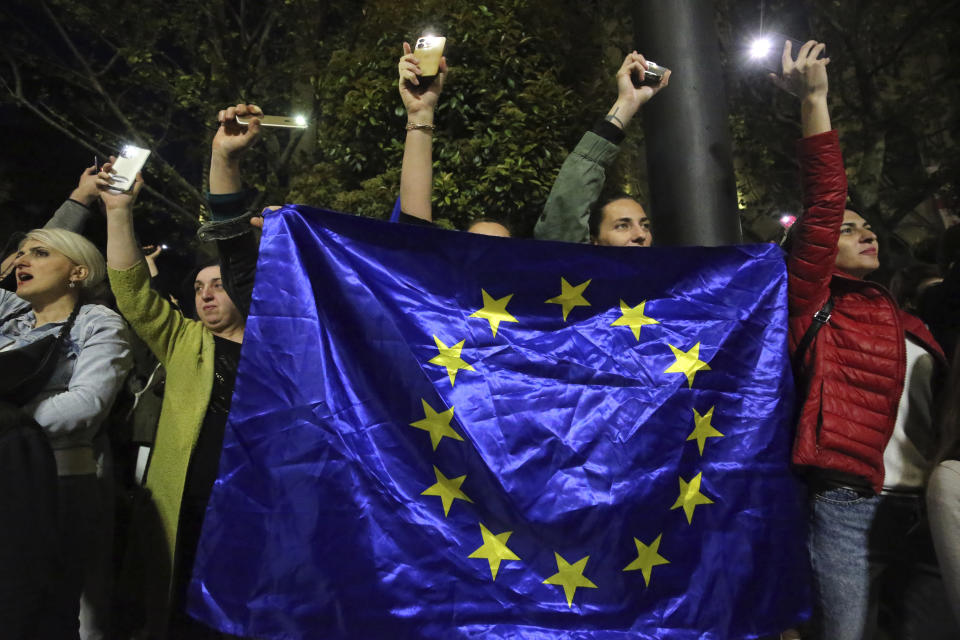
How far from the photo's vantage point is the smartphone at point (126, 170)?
2936mm

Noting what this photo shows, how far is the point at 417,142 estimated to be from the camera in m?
2.90

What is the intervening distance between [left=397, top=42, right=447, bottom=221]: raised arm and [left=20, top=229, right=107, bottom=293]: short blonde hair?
4.93 ft

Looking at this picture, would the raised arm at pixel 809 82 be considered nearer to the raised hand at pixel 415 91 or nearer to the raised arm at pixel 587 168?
the raised arm at pixel 587 168

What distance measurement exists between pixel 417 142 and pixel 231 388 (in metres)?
1.25

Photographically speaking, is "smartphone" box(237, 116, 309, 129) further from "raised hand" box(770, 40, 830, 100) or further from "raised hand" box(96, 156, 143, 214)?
"raised hand" box(770, 40, 830, 100)

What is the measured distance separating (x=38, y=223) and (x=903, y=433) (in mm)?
14981

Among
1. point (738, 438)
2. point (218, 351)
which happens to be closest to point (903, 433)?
point (738, 438)

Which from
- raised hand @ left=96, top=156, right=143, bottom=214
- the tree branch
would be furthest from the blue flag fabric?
the tree branch

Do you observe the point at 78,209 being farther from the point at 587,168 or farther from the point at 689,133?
the point at 689,133

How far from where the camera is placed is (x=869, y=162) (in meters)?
11.1

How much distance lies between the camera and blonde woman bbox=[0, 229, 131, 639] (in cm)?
259

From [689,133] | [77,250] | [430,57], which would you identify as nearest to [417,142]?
[430,57]

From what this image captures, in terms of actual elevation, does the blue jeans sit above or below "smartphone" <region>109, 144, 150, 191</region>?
below

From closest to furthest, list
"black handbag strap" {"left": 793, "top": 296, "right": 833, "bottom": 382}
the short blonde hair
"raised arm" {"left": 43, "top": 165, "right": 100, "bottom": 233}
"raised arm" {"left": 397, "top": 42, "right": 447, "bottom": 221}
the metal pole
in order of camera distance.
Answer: "black handbag strap" {"left": 793, "top": 296, "right": 833, "bottom": 382} < "raised arm" {"left": 397, "top": 42, "right": 447, "bottom": 221} < the short blonde hair < the metal pole < "raised arm" {"left": 43, "top": 165, "right": 100, "bottom": 233}
